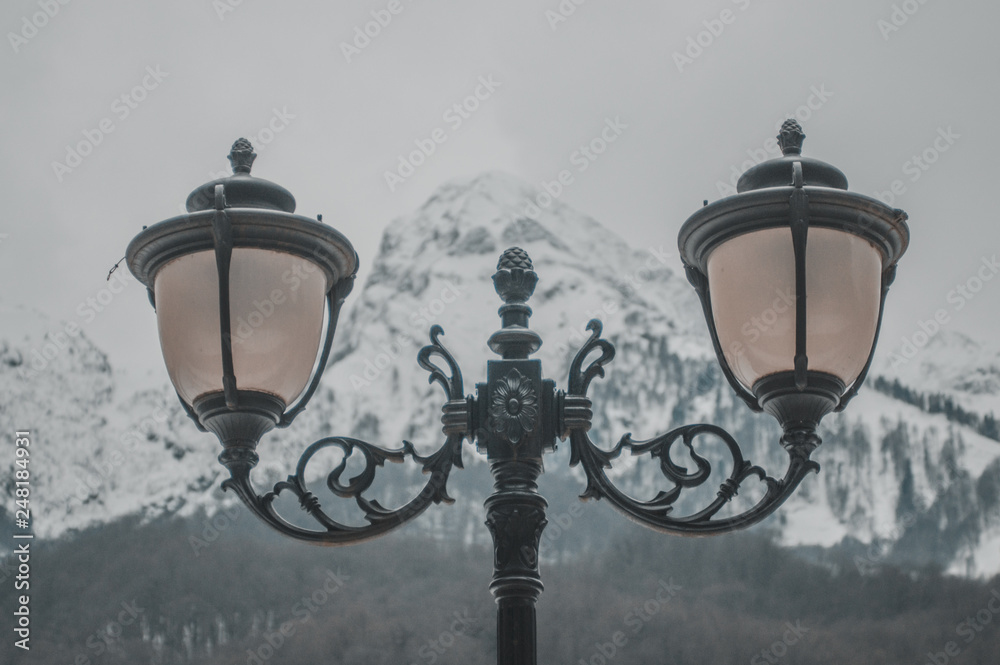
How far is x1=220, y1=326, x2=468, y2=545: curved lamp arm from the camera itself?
4.62 meters

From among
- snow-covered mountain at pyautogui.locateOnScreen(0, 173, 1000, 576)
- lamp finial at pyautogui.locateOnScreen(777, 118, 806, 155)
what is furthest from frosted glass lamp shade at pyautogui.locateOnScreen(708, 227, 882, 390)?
snow-covered mountain at pyautogui.locateOnScreen(0, 173, 1000, 576)

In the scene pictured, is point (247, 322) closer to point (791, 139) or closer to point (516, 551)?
point (516, 551)

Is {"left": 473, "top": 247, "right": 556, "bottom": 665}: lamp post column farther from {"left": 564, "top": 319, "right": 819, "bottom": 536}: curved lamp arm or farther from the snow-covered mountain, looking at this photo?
the snow-covered mountain

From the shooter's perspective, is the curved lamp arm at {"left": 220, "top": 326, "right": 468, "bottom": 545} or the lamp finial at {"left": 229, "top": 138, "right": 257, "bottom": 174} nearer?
the curved lamp arm at {"left": 220, "top": 326, "right": 468, "bottom": 545}

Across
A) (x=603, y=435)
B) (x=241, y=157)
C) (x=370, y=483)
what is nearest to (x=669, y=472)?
(x=370, y=483)

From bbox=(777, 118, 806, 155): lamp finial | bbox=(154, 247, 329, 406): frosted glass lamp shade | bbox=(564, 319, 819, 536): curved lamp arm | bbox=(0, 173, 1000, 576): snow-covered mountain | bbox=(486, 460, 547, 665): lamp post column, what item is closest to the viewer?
bbox=(486, 460, 547, 665): lamp post column

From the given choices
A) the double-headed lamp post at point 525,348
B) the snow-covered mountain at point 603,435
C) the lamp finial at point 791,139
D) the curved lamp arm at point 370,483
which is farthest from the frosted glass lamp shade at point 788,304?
the snow-covered mountain at point 603,435

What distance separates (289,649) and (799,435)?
98335mm

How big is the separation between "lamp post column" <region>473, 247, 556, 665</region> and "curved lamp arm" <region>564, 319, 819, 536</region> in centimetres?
10

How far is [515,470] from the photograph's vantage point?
457 centimetres

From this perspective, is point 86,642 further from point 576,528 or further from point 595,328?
point 595,328

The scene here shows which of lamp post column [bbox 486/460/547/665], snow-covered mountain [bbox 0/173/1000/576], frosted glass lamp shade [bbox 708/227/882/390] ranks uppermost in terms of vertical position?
snow-covered mountain [bbox 0/173/1000/576]

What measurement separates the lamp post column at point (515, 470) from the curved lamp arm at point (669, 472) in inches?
3.9

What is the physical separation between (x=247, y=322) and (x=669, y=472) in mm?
1461
